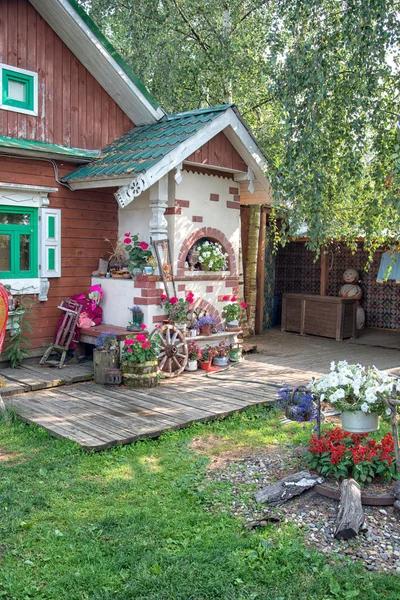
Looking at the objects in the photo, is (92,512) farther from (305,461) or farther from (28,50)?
(28,50)

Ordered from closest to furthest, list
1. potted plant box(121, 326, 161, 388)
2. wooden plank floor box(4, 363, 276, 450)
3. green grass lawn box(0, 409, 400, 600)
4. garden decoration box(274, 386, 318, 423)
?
1. green grass lawn box(0, 409, 400, 600)
2. wooden plank floor box(4, 363, 276, 450)
3. garden decoration box(274, 386, 318, 423)
4. potted plant box(121, 326, 161, 388)

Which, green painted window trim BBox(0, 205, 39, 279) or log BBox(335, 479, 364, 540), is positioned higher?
green painted window trim BBox(0, 205, 39, 279)

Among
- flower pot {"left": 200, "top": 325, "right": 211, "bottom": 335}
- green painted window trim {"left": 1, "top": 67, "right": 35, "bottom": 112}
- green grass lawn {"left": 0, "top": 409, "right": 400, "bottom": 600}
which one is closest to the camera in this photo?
green grass lawn {"left": 0, "top": 409, "right": 400, "bottom": 600}

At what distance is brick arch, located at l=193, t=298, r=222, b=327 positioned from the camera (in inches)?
388

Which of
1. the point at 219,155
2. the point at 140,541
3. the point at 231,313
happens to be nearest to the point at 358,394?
the point at 140,541

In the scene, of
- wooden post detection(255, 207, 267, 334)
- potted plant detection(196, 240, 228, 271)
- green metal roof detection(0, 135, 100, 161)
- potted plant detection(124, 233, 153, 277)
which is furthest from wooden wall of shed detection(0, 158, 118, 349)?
wooden post detection(255, 207, 267, 334)

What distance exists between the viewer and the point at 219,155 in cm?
973

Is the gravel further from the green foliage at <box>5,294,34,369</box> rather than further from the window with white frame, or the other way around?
the window with white frame

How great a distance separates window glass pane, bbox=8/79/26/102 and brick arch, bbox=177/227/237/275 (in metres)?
3.38

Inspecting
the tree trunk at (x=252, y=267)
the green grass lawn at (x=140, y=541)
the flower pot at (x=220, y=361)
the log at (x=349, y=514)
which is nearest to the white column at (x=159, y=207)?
the flower pot at (x=220, y=361)

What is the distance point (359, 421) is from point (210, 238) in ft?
19.5

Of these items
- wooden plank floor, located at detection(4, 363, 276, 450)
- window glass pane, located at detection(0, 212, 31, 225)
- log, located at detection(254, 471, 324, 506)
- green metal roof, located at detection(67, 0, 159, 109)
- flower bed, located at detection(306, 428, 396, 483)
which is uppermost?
green metal roof, located at detection(67, 0, 159, 109)

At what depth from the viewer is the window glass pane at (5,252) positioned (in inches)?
352

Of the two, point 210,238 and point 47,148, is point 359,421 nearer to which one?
point 210,238
